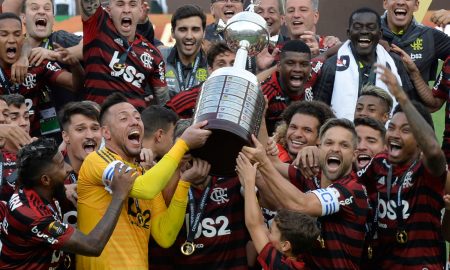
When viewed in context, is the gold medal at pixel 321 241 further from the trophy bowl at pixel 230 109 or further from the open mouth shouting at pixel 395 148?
the trophy bowl at pixel 230 109

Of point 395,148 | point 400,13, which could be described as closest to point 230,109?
point 395,148

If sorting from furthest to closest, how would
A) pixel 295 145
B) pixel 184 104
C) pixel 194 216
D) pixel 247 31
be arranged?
pixel 184 104 → pixel 295 145 → pixel 194 216 → pixel 247 31

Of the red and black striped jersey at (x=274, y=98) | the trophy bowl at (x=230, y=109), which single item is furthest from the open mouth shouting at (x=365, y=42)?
the trophy bowl at (x=230, y=109)

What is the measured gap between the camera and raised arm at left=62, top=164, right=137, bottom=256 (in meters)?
7.99

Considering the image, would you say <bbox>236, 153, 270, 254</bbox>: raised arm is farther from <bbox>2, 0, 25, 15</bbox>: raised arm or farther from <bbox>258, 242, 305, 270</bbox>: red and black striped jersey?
<bbox>2, 0, 25, 15</bbox>: raised arm

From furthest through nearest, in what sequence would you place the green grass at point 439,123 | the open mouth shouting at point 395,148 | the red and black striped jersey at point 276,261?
the green grass at point 439,123
the open mouth shouting at point 395,148
the red and black striped jersey at point 276,261

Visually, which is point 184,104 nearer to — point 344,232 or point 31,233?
point 344,232

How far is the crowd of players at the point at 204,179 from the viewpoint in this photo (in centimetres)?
809

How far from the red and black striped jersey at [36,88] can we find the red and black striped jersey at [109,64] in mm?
364

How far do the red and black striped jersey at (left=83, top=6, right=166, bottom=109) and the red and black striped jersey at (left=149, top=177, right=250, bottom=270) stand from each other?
2024 millimetres

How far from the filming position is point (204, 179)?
28.2 feet

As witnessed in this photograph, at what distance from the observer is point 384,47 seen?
37.5ft

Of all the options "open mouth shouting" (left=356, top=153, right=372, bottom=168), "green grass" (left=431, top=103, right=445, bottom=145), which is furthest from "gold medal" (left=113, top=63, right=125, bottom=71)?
"green grass" (left=431, top=103, right=445, bottom=145)

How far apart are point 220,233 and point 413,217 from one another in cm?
140
